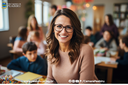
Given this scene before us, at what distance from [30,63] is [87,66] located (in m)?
0.96

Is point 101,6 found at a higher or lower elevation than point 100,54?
higher

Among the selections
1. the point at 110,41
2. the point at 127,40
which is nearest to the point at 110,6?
the point at 110,41

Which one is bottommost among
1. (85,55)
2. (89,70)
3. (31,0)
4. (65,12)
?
(89,70)

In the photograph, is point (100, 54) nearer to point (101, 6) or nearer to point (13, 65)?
point (13, 65)

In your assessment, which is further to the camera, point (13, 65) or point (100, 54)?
point (100, 54)

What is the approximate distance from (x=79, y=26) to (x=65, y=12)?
0.54 feet

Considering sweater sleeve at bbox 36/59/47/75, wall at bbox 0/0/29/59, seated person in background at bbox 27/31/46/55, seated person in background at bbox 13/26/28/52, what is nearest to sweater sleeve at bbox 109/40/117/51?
seated person in background at bbox 27/31/46/55

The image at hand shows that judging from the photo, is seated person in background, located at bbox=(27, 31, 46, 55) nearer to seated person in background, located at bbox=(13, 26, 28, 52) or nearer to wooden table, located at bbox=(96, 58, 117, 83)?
seated person in background, located at bbox=(13, 26, 28, 52)

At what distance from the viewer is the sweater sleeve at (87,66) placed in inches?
41.0

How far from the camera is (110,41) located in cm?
320

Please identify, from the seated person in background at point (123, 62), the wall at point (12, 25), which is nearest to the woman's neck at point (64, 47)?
the seated person in background at point (123, 62)

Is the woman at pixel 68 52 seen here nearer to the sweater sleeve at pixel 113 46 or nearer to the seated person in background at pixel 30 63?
the seated person in background at pixel 30 63

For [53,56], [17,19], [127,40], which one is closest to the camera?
[53,56]

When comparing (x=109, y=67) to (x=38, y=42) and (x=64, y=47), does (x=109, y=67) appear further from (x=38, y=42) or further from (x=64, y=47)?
(x=38, y=42)
